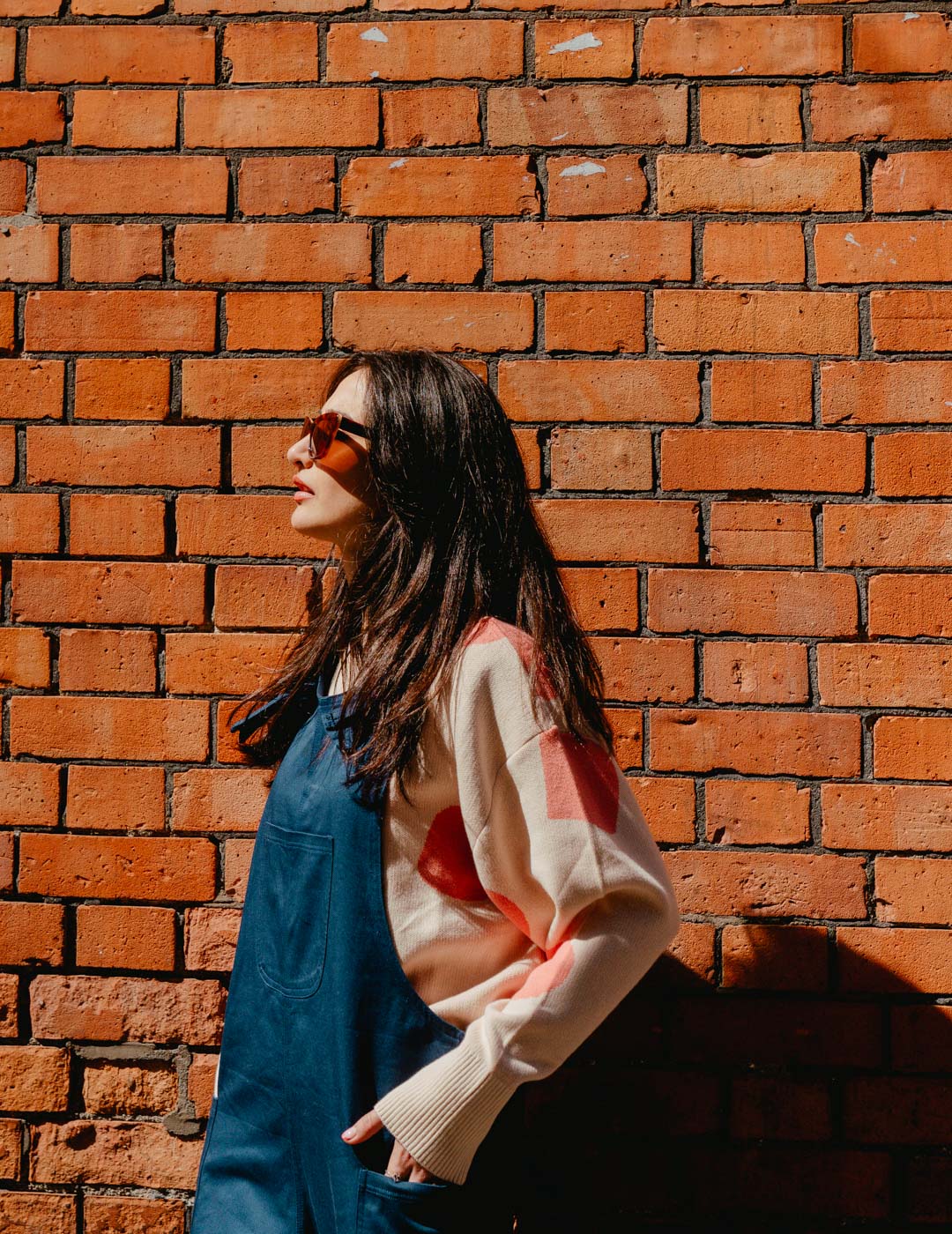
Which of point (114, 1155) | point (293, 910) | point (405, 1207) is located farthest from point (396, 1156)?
point (114, 1155)

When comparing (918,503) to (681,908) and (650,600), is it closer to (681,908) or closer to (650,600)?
(650,600)

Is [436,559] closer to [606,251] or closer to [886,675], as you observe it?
→ [606,251]

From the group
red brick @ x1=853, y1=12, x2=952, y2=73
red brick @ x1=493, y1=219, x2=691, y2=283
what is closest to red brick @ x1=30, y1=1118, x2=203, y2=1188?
red brick @ x1=493, y1=219, x2=691, y2=283

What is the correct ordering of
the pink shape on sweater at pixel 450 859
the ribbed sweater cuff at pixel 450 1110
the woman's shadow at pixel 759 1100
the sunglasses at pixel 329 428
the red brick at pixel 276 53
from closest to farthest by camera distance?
1. the ribbed sweater cuff at pixel 450 1110
2. the pink shape on sweater at pixel 450 859
3. the sunglasses at pixel 329 428
4. the woman's shadow at pixel 759 1100
5. the red brick at pixel 276 53

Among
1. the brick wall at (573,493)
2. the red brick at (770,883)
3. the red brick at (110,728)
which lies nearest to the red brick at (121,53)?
the brick wall at (573,493)

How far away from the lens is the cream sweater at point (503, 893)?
110 centimetres

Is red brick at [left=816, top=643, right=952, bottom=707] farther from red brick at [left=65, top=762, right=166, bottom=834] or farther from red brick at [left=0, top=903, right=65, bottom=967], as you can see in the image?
red brick at [left=0, top=903, right=65, bottom=967]

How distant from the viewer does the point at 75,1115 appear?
1689 millimetres

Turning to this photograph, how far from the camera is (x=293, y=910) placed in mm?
1235

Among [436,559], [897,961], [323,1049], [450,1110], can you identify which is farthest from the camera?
[897,961]

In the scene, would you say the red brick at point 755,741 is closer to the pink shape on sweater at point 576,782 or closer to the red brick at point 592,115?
the pink shape on sweater at point 576,782

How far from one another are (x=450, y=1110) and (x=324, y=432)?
0.87 meters

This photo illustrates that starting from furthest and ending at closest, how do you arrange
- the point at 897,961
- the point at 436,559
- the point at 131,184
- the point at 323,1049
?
the point at 131,184
the point at 897,961
the point at 436,559
the point at 323,1049

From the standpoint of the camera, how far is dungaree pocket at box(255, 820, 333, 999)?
3.97 ft
